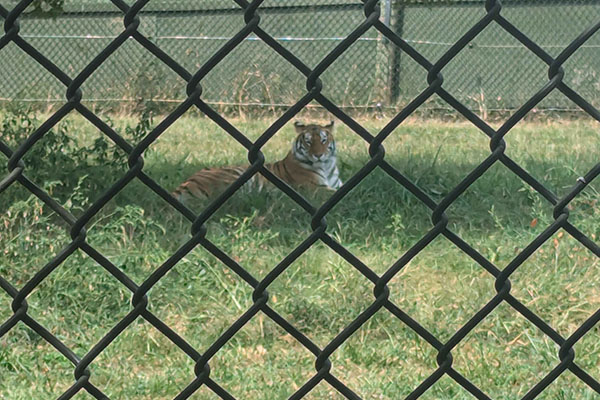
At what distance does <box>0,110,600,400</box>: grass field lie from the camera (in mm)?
2588

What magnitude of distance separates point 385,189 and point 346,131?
2.72 meters

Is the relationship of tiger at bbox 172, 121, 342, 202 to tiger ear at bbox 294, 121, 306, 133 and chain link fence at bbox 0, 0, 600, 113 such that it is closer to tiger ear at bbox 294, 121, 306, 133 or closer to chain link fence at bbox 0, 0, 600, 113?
tiger ear at bbox 294, 121, 306, 133

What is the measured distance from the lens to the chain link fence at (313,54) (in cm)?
843

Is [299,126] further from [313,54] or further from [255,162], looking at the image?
[255,162]

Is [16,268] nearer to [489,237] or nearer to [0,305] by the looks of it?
[0,305]

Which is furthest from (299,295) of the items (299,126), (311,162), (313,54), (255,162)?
(313,54)

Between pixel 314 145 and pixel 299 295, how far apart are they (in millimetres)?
2677

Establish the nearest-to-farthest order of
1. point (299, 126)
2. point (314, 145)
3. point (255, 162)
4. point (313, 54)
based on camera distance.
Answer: point (255, 162)
point (314, 145)
point (299, 126)
point (313, 54)

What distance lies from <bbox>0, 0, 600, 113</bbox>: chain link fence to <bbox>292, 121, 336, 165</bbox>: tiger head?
2.60 metres

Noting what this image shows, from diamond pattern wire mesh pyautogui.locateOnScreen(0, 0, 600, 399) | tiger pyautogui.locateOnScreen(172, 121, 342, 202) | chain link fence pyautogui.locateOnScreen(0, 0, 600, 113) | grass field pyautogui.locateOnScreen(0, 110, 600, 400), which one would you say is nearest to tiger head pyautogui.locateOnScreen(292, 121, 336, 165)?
tiger pyautogui.locateOnScreen(172, 121, 342, 202)

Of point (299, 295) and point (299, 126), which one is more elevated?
point (299, 126)

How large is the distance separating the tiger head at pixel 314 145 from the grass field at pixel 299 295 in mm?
881

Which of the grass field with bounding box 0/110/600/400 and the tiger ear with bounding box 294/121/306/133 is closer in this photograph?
the grass field with bounding box 0/110/600/400

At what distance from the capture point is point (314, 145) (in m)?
5.70
